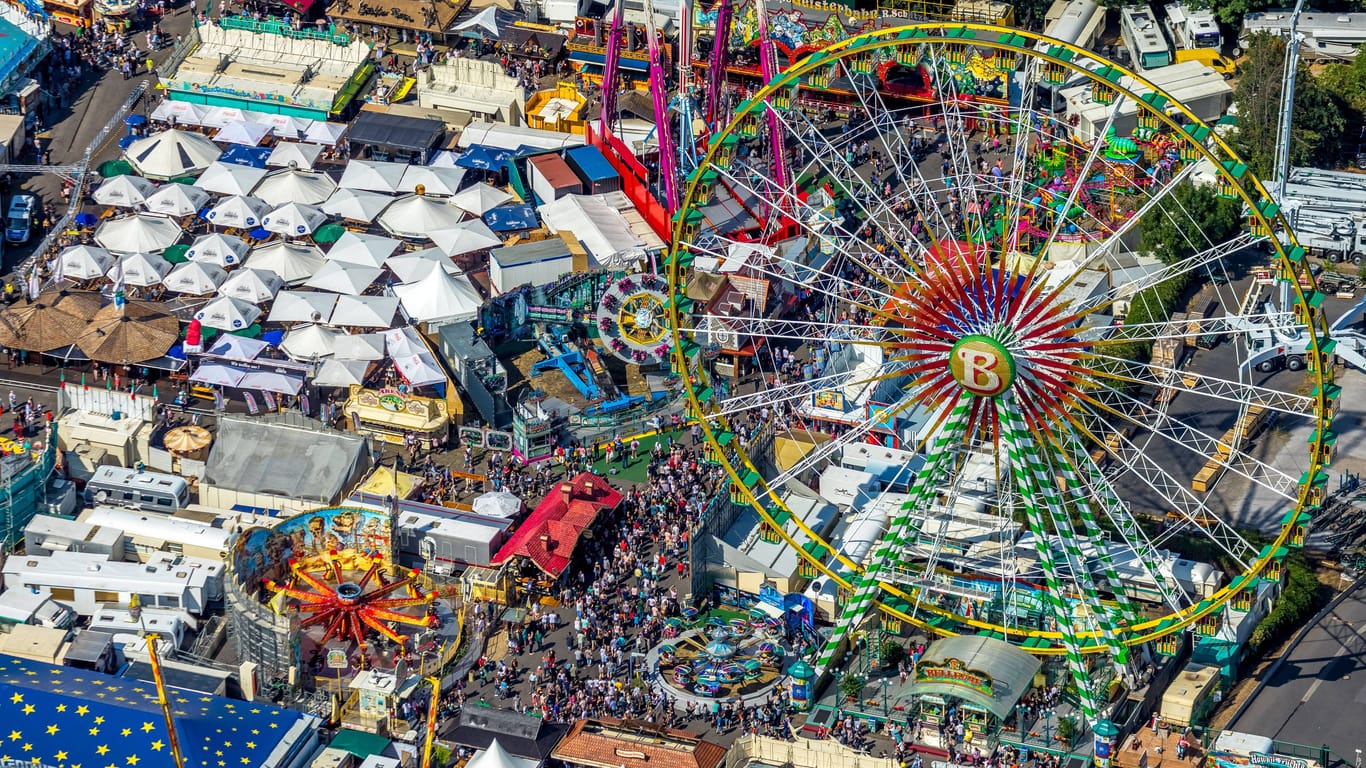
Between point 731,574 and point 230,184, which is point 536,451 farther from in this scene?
point 230,184

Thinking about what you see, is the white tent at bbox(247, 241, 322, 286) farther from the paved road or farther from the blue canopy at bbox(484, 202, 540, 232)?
the paved road

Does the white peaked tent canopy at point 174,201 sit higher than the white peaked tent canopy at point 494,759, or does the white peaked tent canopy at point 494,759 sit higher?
the white peaked tent canopy at point 174,201

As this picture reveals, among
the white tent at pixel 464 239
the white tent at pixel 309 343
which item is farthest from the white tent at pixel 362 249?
the white tent at pixel 309 343

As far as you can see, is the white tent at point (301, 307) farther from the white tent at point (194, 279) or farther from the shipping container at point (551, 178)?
the shipping container at point (551, 178)

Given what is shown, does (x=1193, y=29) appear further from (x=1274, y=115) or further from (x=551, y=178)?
(x=551, y=178)

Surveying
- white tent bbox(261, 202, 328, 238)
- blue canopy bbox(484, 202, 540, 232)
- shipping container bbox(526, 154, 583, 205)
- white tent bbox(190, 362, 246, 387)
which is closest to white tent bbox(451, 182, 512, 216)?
blue canopy bbox(484, 202, 540, 232)

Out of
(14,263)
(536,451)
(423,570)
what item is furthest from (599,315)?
(14,263)

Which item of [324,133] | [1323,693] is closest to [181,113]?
[324,133]
